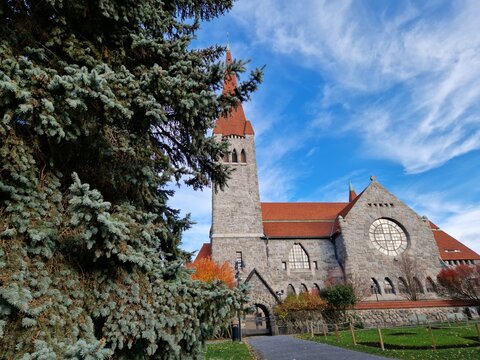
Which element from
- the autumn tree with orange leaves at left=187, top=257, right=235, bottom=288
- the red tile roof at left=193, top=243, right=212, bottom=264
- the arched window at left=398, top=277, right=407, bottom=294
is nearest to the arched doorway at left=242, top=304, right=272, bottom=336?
the autumn tree with orange leaves at left=187, top=257, right=235, bottom=288

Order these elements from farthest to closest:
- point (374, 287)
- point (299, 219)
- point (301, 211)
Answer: point (301, 211) < point (299, 219) < point (374, 287)

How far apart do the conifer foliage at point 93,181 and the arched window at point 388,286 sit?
27049 mm

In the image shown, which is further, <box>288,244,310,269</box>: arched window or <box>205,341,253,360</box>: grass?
<box>288,244,310,269</box>: arched window

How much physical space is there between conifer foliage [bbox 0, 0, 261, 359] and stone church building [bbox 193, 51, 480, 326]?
2281 centimetres

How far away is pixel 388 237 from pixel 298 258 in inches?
336

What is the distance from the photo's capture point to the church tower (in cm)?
2691

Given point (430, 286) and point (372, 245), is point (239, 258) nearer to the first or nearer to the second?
point (372, 245)

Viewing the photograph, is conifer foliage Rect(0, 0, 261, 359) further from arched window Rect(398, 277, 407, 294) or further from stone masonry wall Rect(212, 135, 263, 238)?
arched window Rect(398, 277, 407, 294)

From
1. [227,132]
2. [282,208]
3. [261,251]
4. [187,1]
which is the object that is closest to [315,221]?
[282,208]

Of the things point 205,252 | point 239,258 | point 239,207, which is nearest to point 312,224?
point 239,207

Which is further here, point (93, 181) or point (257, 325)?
point (257, 325)

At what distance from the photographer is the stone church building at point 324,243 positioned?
88.3ft

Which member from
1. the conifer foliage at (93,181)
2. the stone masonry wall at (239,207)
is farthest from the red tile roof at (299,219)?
the conifer foliage at (93,181)

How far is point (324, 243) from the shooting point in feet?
99.0
